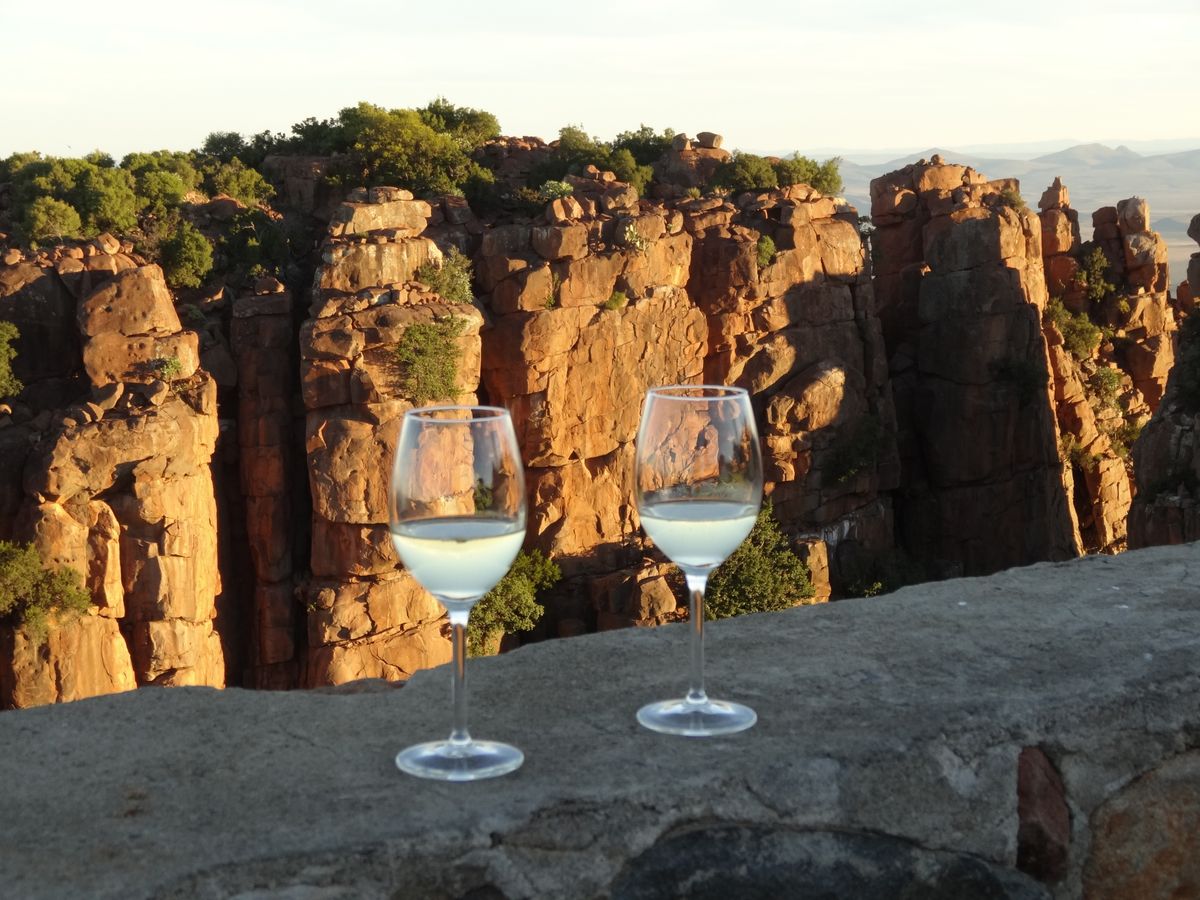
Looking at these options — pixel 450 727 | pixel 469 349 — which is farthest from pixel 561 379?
pixel 450 727

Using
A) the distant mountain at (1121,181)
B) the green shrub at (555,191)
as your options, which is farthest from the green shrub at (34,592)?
the distant mountain at (1121,181)

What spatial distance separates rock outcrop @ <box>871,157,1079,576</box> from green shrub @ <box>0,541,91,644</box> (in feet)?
66.2

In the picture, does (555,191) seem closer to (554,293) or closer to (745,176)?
(554,293)

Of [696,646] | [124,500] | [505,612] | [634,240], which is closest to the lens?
[696,646]

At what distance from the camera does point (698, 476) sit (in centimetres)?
240

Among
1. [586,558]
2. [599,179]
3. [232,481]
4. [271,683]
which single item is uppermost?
[599,179]

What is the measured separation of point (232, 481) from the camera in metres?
31.9

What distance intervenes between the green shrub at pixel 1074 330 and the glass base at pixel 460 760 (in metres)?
40.5

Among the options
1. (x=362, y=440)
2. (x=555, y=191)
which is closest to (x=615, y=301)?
(x=555, y=191)

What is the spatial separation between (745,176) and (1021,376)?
859 cm

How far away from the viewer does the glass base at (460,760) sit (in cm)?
229

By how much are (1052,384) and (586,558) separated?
1493cm

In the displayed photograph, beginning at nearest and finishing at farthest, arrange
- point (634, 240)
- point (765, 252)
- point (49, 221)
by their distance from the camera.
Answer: point (634, 240) < point (49, 221) < point (765, 252)

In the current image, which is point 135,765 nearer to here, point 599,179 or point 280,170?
point 599,179
